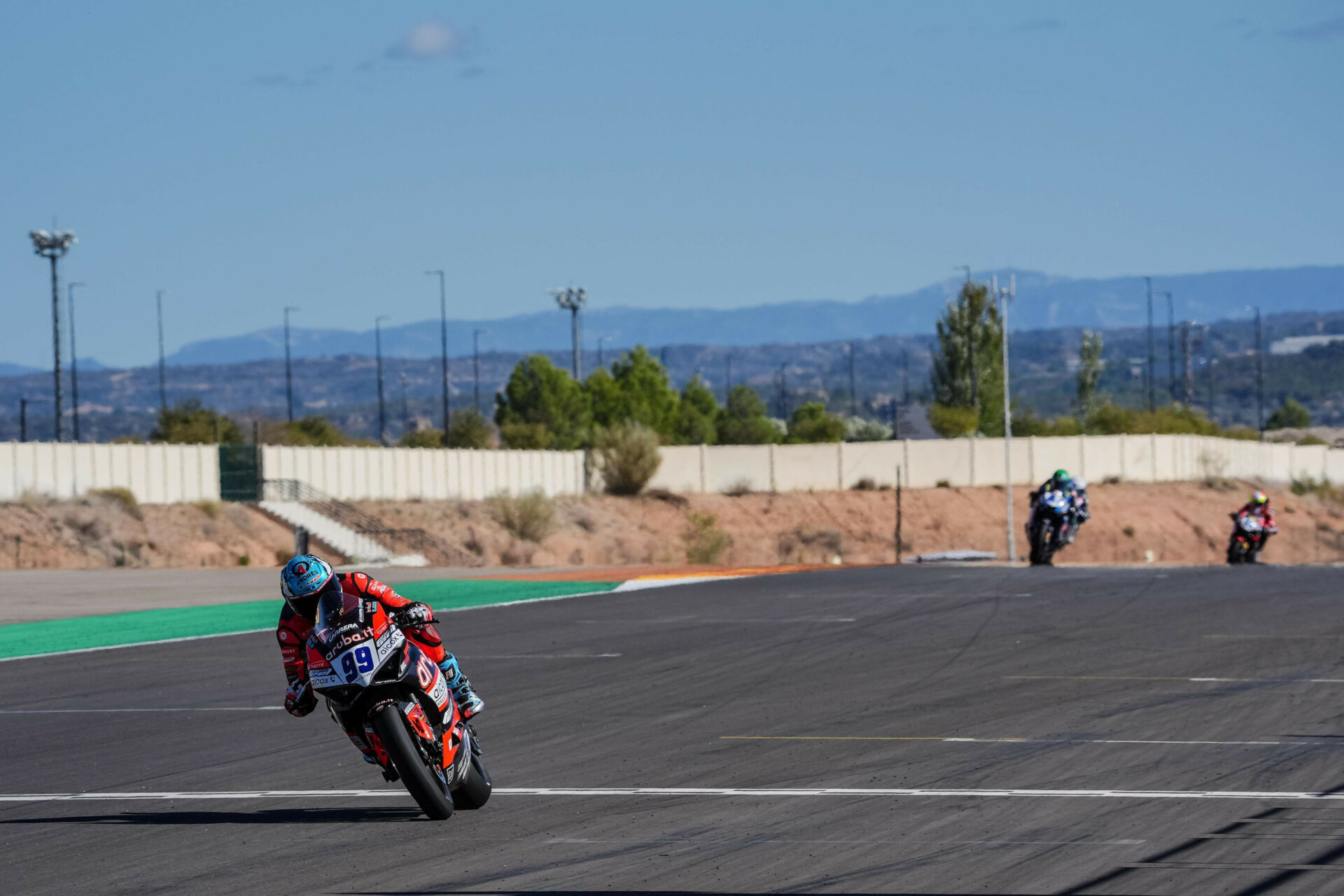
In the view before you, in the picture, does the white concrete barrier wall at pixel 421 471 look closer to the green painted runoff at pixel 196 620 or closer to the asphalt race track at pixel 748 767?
the green painted runoff at pixel 196 620

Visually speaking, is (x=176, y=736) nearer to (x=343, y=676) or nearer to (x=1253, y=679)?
(x=343, y=676)

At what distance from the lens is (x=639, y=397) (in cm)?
11562

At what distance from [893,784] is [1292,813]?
7.86 ft

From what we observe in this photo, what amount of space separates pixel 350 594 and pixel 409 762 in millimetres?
1048

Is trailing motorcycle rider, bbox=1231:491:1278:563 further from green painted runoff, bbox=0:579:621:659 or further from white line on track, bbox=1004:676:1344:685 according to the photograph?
white line on track, bbox=1004:676:1344:685

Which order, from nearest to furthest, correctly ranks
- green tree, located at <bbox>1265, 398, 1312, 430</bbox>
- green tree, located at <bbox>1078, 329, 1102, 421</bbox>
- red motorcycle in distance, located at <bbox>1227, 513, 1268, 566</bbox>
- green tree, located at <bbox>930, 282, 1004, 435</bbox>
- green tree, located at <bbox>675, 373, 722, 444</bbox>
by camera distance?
red motorcycle in distance, located at <bbox>1227, 513, 1268, 566</bbox> → green tree, located at <bbox>930, 282, 1004, 435</bbox> → green tree, located at <bbox>675, 373, 722, 444</bbox> → green tree, located at <bbox>1078, 329, 1102, 421</bbox> → green tree, located at <bbox>1265, 398, 1312, 430</bbox>

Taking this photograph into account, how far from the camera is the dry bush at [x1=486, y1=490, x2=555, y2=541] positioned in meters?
70.5

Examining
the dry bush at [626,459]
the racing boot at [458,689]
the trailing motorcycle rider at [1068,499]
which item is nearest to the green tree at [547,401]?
the dry bush at [626,459]

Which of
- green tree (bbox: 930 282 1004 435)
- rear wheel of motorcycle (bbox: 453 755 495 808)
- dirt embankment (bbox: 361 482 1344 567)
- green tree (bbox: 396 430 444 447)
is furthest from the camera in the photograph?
green tree (bbox: 930 282 1004 435)

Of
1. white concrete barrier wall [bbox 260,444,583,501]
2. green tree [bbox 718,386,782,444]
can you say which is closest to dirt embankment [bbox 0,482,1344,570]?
white concrete barrier wall [bbox 260,444,583,501]

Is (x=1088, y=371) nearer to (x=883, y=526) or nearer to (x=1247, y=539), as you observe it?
(x=883, y=526)

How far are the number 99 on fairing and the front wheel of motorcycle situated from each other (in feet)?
0.79

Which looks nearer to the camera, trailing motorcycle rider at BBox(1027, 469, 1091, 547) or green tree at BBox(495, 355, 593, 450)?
trailing motorcycle rider at BBox(1027, 469, 1091, 547)

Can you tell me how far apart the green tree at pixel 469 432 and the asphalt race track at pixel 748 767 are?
84.6 m
